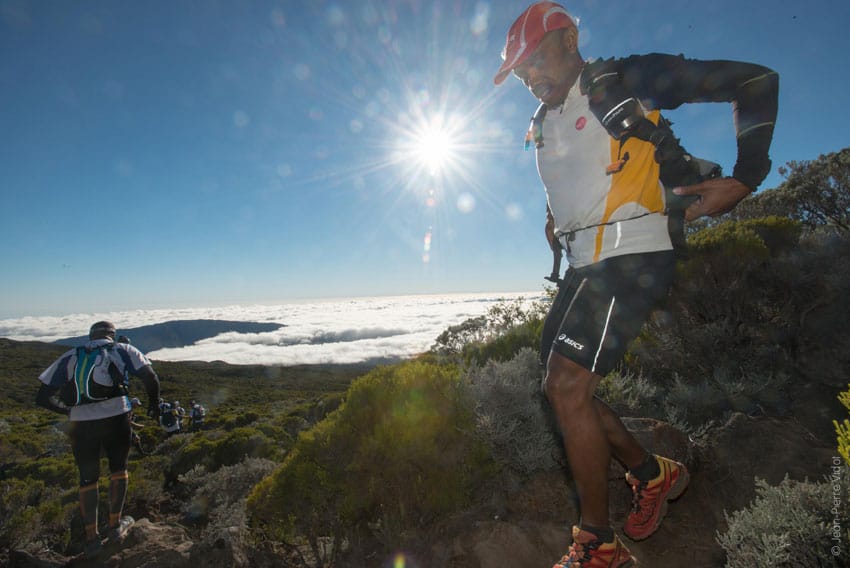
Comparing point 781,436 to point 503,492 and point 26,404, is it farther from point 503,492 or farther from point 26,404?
point 26,404

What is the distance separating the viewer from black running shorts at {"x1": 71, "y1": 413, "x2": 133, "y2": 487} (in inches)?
192

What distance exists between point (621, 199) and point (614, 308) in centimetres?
49

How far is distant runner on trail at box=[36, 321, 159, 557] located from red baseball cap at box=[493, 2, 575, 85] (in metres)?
5.61

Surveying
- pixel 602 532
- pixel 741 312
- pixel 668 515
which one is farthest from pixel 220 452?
pixel 741 312

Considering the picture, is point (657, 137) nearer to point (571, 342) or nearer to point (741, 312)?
point (571, 342)

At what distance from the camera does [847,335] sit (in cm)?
675

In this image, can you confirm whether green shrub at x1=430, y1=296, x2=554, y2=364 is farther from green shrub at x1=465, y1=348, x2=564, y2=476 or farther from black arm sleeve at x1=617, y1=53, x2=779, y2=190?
black arm sleeve at x1=617, y1=53, x2=779, y2=190

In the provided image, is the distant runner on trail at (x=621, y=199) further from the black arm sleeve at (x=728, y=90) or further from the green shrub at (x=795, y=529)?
the green shrub at (x=795, y=529)

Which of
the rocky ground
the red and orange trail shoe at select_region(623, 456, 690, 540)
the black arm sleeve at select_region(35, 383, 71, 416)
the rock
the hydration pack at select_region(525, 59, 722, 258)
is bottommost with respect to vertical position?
the rock

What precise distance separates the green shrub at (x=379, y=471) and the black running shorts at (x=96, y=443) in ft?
9.20

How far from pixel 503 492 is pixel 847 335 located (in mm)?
7392

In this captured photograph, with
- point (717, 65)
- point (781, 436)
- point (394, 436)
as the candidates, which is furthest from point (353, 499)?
point (717, 65)

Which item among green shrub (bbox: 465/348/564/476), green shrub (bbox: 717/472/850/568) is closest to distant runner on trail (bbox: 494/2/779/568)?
green shrub (bbox: 717/472/850/568)

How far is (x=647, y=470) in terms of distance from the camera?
83.0 inches
